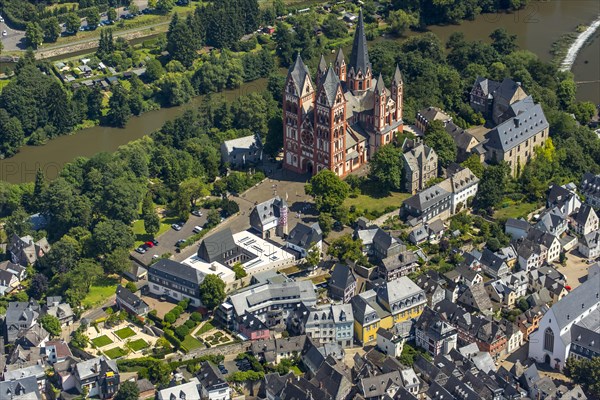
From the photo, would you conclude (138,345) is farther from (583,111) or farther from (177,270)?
(583,111)

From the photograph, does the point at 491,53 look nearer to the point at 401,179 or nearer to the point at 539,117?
the point at 539,117

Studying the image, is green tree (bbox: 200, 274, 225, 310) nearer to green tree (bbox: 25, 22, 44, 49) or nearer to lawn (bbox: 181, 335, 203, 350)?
lawn (bbox: 181, 335, 203, 350)

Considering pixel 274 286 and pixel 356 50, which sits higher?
pixel 356 50

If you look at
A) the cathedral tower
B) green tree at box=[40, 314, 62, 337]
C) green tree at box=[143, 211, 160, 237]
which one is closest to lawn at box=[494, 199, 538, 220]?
the cathedral tower

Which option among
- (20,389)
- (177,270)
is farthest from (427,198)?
(20,389)

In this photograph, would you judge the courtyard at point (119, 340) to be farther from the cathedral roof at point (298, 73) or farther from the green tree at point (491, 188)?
the green tree at point (491, 188)

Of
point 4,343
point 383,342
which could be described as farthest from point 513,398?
point 4,343

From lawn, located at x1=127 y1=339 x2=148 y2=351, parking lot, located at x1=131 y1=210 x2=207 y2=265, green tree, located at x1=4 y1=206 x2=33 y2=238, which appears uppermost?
green tree, located at x1=4 y1=206 x2=33 y2=238
